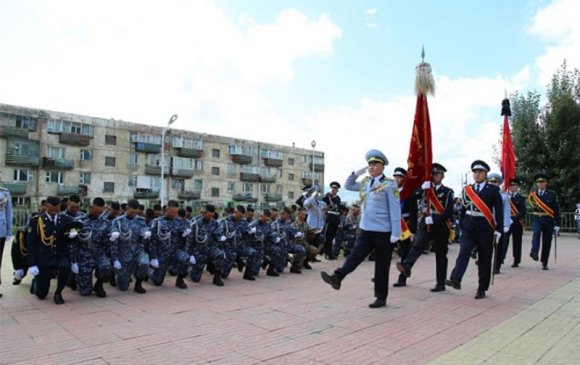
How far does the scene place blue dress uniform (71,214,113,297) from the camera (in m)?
6.48

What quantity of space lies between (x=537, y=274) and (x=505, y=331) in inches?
195

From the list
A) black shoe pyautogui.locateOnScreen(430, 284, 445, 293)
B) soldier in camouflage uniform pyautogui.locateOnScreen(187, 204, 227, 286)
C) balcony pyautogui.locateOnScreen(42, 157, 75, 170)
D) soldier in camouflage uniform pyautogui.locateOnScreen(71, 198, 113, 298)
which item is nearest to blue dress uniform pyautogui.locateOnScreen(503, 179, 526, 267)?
black shoe pyautogui.locateOnScreen(430, 284, 445, 293)

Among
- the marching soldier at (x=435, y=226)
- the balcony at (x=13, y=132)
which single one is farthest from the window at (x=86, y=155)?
the marching soldier at (x=435, y=226)

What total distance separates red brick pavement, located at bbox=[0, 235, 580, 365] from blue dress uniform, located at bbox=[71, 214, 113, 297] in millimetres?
236

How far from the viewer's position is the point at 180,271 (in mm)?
7277

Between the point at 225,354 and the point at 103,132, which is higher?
the point at 103,132

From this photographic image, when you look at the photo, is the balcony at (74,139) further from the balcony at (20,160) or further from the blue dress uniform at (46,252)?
the blue dress uniform at (46,252)

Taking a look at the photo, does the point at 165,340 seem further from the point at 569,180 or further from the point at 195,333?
the point at 569,180

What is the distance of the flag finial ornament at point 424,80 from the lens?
7402 millimetres

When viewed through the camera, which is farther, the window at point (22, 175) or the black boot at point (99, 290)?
the window at point (22, 175)

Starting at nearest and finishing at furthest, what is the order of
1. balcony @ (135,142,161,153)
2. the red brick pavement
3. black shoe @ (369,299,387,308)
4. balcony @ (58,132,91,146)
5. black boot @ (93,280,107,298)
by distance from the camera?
the red brick pavement < black shoe @ (369,299,387,308) < black boot @ (93,280,107,298) < balcony @ (58,132,91,146) < balcony @ (135,142,161,153)

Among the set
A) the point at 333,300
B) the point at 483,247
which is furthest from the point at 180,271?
the point at 483,247

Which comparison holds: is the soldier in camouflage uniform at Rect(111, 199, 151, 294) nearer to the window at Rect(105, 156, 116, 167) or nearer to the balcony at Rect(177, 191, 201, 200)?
the window at Rect(105, 156, 116, 167)

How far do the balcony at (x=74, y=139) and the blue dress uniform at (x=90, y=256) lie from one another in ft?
118
